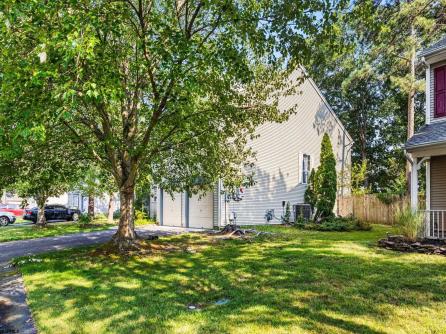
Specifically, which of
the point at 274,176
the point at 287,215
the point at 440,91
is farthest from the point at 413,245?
the point at 274,176

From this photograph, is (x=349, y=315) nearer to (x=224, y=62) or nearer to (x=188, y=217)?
(x=224, y=62)

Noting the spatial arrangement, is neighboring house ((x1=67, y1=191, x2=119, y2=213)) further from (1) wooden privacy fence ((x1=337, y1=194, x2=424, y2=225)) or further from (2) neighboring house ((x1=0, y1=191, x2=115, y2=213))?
(1) wooden privacy fence ((x1=337, y1=194, x2=424, y2=225))

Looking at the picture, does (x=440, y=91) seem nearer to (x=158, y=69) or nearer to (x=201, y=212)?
(x=158, y=69)

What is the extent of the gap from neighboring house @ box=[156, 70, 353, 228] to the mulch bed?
7.18 m

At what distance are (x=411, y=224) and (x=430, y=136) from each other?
309cm

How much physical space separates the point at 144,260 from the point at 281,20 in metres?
6.52

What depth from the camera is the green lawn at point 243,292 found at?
14.6 ft

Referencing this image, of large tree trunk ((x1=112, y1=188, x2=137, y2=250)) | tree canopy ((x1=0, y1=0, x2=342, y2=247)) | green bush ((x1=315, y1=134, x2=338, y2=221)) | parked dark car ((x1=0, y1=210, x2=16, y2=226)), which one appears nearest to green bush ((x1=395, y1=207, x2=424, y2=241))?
tree canopy ((x1=0, y1=0, x2=342, y2=247))

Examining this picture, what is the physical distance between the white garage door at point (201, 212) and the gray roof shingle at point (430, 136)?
9.07m

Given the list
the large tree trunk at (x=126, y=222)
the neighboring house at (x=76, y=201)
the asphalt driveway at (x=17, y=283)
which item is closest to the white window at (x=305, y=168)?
the asphalt driveway at (x=17, y=283)

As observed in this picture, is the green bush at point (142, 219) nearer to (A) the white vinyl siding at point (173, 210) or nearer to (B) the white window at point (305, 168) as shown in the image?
(A) the white vinyl siding at point (173, 210)

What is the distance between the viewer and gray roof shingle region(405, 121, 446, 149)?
34.3ft

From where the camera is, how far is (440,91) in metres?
12.0

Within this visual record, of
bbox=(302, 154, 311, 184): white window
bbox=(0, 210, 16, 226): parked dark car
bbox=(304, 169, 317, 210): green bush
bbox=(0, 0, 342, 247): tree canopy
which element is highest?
bbox=(0, 0, 342, 247): tree canopy
